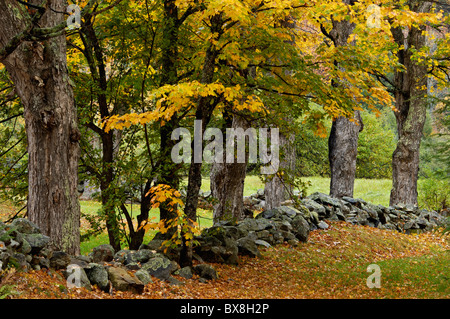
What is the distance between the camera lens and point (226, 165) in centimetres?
1032

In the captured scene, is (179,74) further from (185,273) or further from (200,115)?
(185,273)

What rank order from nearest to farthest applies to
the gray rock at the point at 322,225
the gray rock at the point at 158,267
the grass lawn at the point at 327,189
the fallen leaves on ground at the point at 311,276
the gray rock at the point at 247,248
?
the fallen leaves on ground at the point at 311,276 → the gray rock at the point at 158,267 → the gray rock at the point at 247,248 → the gray rock at the point at 322,225 → the grass lawn at the point at 327,189

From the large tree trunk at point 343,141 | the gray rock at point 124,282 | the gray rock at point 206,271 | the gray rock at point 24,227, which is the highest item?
the large tree trunk at point 343,141

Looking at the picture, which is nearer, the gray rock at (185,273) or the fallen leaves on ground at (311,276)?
the fallen leaves on ground at (311,276)

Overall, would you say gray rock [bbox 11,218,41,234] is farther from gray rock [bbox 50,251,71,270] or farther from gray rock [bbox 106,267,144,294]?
gray rock [bbox 106,267,144,294]

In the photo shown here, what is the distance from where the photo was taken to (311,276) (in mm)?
8930

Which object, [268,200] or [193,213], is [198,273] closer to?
[193,213]

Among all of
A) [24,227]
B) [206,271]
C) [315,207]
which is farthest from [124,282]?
[315,207]

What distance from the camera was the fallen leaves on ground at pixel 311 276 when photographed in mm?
5820

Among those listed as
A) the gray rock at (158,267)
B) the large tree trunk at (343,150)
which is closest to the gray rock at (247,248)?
the gray rock at (158,267)

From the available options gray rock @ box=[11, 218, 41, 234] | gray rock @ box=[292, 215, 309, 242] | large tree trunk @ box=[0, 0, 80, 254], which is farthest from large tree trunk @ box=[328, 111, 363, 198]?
gray rock @ box=[11, 218, 41, 234]

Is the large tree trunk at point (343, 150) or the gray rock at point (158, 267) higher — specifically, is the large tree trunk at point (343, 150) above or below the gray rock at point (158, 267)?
above

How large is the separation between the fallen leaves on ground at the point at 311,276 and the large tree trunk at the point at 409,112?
3.44 metres

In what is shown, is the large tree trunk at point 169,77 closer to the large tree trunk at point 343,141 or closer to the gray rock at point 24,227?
the gray rock at point 24,227
